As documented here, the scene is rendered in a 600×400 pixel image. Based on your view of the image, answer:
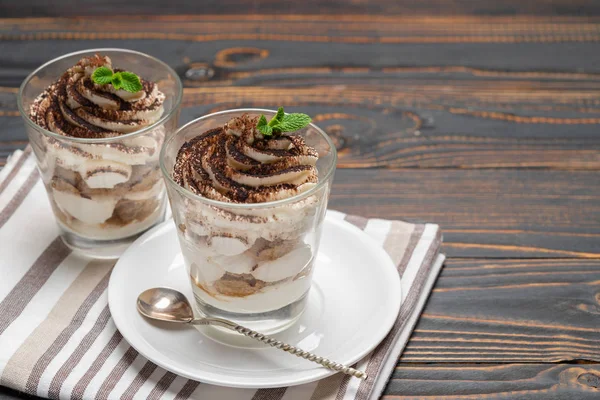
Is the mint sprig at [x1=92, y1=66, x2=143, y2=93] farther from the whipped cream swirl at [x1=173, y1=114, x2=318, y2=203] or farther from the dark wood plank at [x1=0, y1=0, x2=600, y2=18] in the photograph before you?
the dark wood plank at [x1=0, y1=0, x2=600, y2=18]

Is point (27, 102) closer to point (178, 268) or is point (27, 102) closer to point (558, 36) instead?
point (178, 268)

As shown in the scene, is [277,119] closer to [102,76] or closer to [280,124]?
[280,124]

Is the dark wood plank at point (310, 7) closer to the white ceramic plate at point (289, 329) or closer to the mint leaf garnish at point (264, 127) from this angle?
the white ceramic plate at point (289, 329)

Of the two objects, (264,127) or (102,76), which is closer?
(264,127)

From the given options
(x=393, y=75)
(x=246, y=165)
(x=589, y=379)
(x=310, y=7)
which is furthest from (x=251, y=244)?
(x=310, y=7)

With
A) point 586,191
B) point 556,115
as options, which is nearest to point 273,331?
point 586,191

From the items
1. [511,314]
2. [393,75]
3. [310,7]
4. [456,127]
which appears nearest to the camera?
[511,314]

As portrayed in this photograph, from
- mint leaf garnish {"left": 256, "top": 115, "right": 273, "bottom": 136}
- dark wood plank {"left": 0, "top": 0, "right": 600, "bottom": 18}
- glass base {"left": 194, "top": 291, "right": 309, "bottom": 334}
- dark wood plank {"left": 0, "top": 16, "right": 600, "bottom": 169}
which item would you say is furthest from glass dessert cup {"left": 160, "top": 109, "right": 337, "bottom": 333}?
dark wood plank {"left": 0, "top": 0, "right": 600, "bottom": 18}
